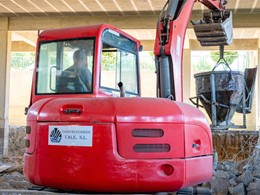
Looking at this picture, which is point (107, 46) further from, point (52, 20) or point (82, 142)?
point (52, 20)

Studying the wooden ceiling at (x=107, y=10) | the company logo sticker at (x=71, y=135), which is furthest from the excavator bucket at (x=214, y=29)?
the wooden ceiling at (x=107, y=10)

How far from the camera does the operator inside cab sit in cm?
538

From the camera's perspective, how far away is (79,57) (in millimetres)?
5812

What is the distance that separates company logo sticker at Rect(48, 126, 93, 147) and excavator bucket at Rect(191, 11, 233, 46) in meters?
3.55

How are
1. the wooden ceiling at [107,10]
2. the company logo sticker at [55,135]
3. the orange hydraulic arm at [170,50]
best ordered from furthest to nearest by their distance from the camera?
the wooden ceiling at [107,10], the orange hydraulic arm at [170,50], the company logo sticker at [55,135]

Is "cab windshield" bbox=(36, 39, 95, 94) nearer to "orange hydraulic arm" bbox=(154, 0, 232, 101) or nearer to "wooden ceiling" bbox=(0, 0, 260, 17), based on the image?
"orange hydraulic arm" bbox=(154, 0, 232, 101)

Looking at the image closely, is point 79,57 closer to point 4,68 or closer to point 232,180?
point 232,180

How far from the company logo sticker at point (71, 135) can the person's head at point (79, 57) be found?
1891mm

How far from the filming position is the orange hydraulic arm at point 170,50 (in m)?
4.88

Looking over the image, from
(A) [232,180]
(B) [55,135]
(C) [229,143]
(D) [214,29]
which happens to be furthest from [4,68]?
(B) [55,135]

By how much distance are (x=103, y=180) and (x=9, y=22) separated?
499 inches

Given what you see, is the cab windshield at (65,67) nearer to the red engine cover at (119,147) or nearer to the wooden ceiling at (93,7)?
the red engine cover at (119,147)

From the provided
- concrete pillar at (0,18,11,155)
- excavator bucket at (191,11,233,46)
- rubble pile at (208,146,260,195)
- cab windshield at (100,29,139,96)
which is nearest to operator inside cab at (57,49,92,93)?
cab windshield at (100,29,139,96)

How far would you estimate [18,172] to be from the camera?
9070 mm
